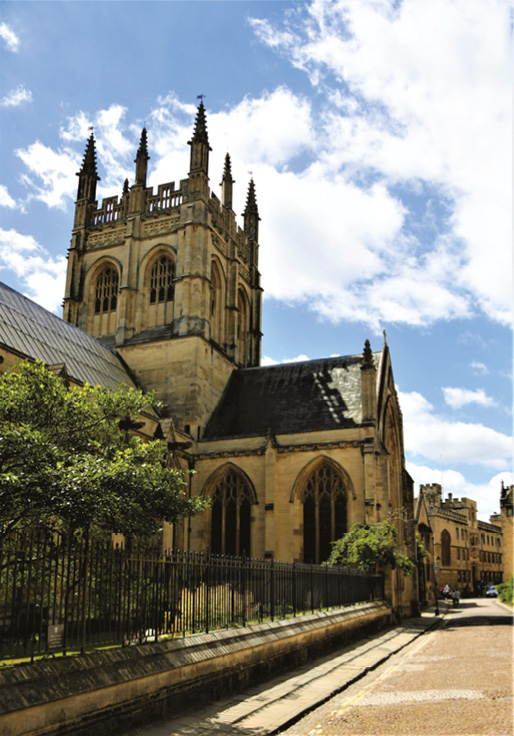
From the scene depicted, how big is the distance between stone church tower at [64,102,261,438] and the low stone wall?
66.4ft

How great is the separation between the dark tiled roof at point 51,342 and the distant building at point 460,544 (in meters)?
35.9

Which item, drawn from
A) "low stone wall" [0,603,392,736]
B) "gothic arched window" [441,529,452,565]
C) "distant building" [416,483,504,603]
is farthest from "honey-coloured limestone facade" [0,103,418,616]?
"gothic arched window" [441,529,452,565]

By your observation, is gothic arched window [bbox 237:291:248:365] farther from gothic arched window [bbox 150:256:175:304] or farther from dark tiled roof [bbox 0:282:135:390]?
dark tiled roof [bbox 0:282:135:390]

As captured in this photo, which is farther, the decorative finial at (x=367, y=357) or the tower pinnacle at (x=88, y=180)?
the tower pinnacle at (x=88, y=180)

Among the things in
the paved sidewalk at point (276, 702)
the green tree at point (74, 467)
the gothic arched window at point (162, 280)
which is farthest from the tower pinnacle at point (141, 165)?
the paved sidewalk at point (276, 702)

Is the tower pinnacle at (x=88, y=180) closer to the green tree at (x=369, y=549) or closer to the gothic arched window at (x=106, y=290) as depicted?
the gothic arched window at (x=106, y=290)

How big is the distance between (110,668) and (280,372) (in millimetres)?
28106

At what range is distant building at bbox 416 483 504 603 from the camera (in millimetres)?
67219

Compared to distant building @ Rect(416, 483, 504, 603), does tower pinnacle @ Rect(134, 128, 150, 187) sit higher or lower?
higher

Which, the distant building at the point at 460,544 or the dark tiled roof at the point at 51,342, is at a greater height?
the dark tiled roof at the point at 51,342

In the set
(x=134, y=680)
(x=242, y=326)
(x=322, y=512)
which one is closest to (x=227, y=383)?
(x=242, y=326)

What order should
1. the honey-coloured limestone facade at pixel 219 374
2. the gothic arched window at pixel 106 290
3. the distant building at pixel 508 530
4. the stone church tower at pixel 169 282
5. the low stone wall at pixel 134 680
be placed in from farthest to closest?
the distant building at pixel 508 530, the gothic arched window at pixel 106 290, the stone church tower at pixel 169 282, the honey-coloured limestone facade at pixel 219 374, the low stone wall at pixel 134 680

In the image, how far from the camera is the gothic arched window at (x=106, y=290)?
119 feet

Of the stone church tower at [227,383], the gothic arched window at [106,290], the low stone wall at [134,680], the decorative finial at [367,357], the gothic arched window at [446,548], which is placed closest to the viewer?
the low stone wall at [134,680]
